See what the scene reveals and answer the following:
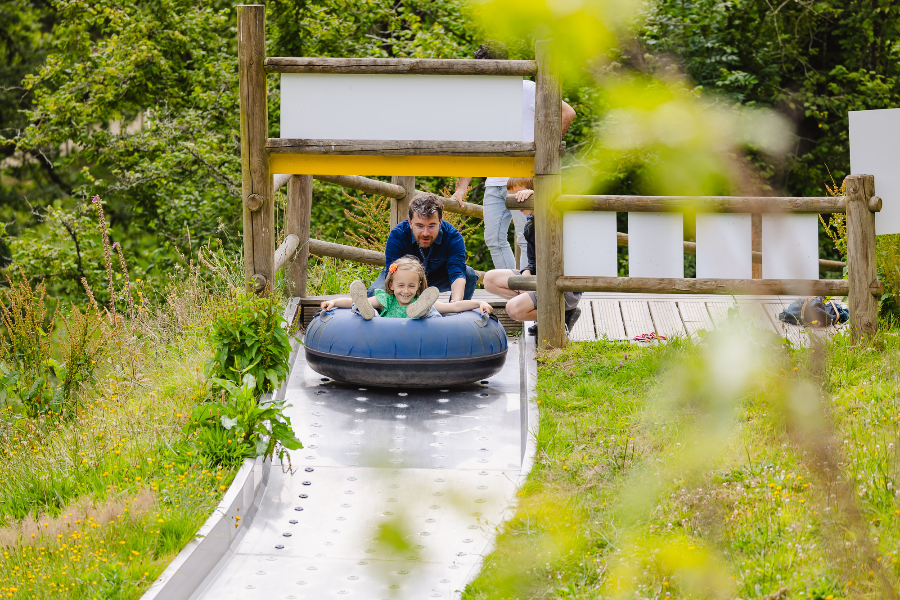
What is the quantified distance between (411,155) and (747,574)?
3161mm

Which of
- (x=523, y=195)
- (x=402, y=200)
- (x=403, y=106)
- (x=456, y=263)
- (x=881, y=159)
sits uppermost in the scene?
(x=403, y=106)

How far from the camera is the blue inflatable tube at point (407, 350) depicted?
4.78 m

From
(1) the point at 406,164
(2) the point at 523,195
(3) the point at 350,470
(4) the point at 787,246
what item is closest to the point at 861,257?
(2) the point at 523,195

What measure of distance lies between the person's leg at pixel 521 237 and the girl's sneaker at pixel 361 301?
1.43 metres

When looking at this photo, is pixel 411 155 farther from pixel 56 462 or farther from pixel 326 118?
pixel 56 462

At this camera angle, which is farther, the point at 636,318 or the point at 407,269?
the point at 636,318

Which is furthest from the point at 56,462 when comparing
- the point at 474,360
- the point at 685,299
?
the point at 685,299

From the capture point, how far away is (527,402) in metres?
4.54

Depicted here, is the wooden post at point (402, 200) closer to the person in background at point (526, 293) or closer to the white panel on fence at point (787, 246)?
the person in background at point (526, 293)

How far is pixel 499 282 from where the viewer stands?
237 inches

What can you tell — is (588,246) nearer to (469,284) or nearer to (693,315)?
(469,284)

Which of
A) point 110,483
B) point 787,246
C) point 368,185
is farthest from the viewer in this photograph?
point 368,185

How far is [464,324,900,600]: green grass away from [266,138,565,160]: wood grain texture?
1.26 m

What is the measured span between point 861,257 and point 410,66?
2.57 meters
